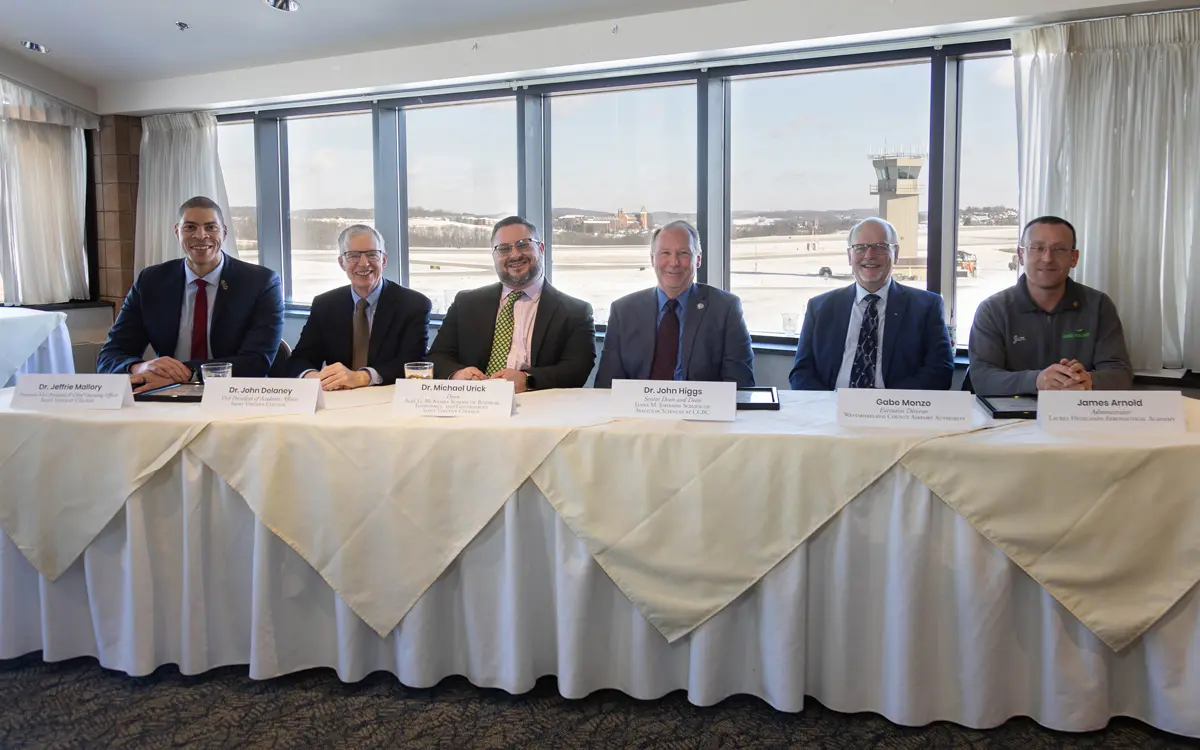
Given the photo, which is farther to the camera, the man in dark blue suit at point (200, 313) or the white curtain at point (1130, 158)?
the white curtain at point (1130, 158)

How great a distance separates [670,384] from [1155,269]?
2.78 m

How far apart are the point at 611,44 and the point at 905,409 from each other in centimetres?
325

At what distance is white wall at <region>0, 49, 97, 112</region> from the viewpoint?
534 centimetres

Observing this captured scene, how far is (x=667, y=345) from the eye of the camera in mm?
3043

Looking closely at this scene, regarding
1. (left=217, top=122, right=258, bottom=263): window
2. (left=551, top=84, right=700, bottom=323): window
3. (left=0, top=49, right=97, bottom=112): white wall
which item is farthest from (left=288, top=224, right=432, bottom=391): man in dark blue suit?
(left=0, top=49, right=97, bottom=112): white wall

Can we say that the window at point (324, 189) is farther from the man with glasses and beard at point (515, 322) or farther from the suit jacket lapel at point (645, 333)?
the suit jacket lapel at point (645, 333)

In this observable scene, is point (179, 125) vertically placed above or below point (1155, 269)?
above

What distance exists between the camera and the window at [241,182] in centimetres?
626

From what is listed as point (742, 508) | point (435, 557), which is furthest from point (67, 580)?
point (742, 508)

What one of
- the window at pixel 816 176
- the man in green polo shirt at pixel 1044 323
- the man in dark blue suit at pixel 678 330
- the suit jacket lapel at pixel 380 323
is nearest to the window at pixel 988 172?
the window at pixel 816 176

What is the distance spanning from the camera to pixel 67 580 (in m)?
2.12

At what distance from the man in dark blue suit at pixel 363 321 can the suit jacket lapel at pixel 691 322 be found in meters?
0.96

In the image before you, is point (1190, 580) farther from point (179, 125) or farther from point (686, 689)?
point (179, 125)

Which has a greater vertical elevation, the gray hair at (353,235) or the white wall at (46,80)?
the white wall at (46,80)
